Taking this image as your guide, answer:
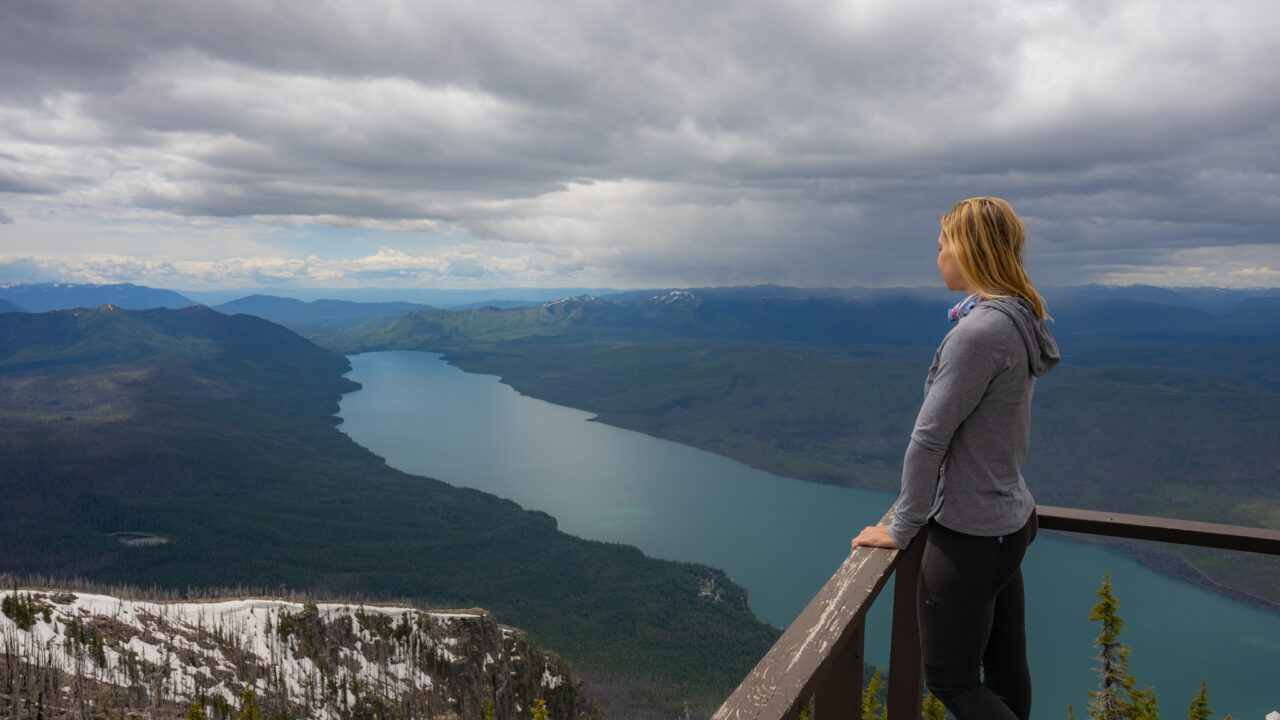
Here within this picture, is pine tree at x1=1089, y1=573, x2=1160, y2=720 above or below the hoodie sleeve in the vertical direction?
below

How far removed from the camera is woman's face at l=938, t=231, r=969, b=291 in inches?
Result: 98.1

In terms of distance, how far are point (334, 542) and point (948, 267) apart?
326 feet

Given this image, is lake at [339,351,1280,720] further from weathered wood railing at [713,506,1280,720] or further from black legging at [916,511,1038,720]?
black legging at [916,511,1038,720]

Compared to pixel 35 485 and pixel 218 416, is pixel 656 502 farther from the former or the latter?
pixel 218 416

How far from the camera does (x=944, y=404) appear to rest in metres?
2.20

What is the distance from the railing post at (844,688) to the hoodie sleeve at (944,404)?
1.40ft

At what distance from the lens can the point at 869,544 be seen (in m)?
2.47

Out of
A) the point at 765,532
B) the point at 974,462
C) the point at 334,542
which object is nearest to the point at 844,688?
the point at 974,462

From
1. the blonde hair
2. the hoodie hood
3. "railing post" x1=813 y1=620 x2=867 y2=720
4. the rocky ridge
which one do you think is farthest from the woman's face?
the rocky ridge

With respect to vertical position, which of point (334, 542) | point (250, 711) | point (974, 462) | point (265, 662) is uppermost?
point (974, 462)

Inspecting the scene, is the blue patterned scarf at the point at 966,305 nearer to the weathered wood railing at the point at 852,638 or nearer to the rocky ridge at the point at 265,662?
the weathered wood railing at the point at 852,638

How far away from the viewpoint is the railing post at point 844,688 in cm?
206

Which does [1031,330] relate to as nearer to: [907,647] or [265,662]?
[907,647]

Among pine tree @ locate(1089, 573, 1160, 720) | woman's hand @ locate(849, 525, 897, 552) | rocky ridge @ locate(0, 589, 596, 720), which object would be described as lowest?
rocky ridge @ locate(0, 589, 596, 720)
